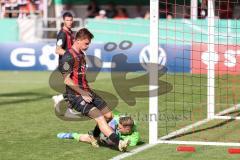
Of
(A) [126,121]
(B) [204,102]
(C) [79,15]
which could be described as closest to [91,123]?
(A) [126,121]

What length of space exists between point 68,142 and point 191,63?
13014 millimetres

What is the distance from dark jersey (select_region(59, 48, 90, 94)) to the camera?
35.3 feet

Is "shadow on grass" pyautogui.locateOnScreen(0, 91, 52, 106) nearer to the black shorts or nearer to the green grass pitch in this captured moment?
the green grass pitch

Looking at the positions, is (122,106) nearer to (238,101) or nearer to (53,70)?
(238,101)

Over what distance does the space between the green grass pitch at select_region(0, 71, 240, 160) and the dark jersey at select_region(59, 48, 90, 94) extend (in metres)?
0.97

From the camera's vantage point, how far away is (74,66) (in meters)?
10.9

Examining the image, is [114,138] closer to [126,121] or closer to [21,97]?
[126,121]

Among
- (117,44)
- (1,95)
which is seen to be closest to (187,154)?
(1,95)

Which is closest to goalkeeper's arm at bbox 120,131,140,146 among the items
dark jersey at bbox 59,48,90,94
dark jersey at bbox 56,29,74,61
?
dark jersey at bbox 59,48,90,94

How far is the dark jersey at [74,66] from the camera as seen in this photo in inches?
424

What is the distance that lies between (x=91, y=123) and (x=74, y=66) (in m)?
3.07

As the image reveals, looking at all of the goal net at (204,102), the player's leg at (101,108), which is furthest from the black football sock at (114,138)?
the goal net at (204,102)

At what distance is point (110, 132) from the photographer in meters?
10.5

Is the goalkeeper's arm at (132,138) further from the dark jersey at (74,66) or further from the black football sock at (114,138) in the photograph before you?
the dark jersey at (74,66)
